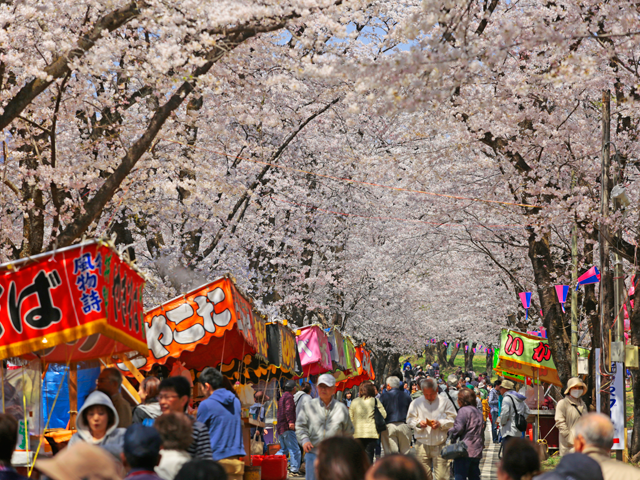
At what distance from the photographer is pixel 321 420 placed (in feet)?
31.6

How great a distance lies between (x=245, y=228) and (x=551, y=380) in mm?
9864

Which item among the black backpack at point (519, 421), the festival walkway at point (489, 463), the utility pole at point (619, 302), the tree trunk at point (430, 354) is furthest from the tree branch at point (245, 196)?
the tree trunk at point (430, 354)

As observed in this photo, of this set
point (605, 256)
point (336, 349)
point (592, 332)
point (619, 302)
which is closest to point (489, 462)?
point (592, 332)

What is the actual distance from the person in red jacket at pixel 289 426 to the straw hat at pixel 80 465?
1259 cm

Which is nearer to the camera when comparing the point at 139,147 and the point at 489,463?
the point at 139,147

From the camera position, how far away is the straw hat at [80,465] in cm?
367

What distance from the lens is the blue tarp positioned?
959cm

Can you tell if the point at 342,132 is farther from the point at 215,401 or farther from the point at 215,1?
the point at 215,401

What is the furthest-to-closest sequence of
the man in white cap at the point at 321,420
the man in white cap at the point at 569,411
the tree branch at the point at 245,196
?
the tree branch at the point at 245,196 < the man in white cap at the point at 569,411 < the man in white cap at the point at 321,420

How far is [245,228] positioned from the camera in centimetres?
2402

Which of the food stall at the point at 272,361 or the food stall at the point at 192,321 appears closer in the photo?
the food stall at the point at 192,321

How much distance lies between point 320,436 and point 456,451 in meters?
2.13

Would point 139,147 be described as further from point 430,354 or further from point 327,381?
point 430,354

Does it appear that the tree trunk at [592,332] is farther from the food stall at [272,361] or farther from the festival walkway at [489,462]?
the food stall at [272,361]
